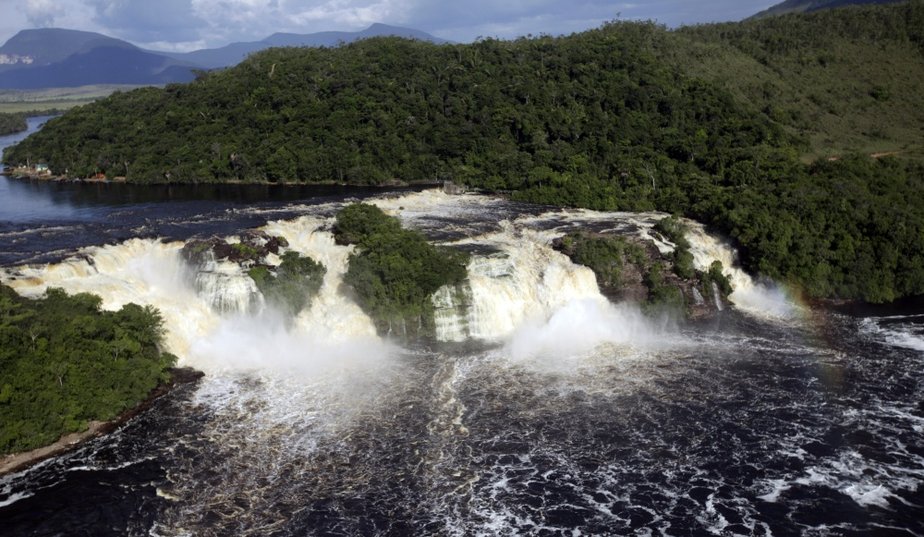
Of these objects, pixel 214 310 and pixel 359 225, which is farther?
pixel 359 225

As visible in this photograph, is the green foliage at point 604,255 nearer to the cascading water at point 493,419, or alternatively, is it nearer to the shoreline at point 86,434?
the cascading water at point 493,419

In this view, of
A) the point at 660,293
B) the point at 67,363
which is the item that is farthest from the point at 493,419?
the point at 67,363

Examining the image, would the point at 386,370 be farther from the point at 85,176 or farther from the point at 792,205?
the point at 85,176

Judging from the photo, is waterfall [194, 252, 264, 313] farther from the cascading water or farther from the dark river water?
the dark river water

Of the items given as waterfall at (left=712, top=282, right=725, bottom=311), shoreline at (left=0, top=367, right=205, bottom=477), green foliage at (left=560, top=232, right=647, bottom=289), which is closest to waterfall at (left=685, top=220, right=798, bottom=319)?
waterfall at (left=712, top=282, right=725, bottom=311)

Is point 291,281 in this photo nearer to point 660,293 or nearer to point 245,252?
point 245,252

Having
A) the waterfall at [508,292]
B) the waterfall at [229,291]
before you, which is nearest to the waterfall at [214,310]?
the waterfall at [229,291]
